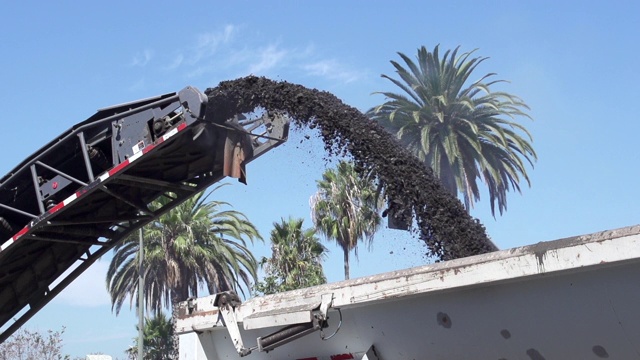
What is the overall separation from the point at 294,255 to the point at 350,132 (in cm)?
2031

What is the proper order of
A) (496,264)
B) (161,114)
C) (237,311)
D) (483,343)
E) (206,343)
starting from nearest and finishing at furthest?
(496,264) < (483,343) < (237,311) < (206,343) < (161,114)

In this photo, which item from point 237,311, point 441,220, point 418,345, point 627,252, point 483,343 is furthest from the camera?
point 441,220

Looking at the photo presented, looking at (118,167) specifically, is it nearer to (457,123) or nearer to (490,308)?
(490,308)

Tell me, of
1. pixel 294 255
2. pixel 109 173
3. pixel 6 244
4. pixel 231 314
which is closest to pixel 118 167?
pixel 109 173

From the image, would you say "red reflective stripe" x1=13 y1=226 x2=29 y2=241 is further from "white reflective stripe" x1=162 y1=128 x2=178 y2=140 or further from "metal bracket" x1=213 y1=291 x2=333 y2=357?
"metal bracket" x1=213 y1=291 x2=333 y2=357

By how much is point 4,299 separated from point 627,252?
8.60 metres

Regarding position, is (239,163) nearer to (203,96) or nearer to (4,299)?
(203,96)

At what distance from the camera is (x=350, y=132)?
867 cm

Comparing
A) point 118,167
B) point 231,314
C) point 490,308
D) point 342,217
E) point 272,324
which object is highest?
point 342,217

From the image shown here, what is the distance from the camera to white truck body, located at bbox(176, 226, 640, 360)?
3477 mm

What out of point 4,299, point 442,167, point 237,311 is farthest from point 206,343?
point 442,167

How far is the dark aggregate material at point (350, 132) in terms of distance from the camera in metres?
8.24

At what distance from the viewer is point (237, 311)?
538 cm

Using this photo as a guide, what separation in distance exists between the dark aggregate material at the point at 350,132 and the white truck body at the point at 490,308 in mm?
3362
